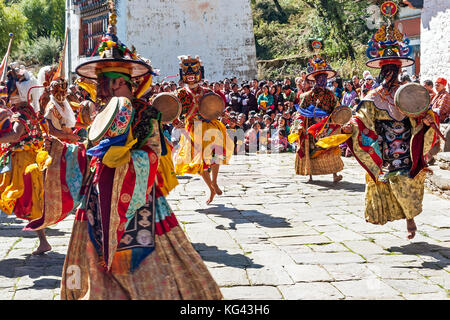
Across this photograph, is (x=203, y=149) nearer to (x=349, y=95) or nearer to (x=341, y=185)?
(x=341, y=185)

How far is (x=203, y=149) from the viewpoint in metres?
8.28

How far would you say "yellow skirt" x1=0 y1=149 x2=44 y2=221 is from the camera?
5996mm

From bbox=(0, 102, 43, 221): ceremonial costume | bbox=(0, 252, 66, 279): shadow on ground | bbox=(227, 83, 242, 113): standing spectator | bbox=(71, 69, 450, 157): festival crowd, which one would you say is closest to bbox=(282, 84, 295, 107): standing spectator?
bbox=(71, 69, 450, 157): festival crowd

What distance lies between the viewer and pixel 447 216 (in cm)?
728

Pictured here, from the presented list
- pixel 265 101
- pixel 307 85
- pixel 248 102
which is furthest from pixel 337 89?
pixel 307 85

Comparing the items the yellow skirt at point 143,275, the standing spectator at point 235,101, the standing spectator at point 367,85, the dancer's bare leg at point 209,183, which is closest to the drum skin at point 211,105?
the dancer's bare leg at point 209,183

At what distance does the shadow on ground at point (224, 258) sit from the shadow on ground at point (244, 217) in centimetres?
99

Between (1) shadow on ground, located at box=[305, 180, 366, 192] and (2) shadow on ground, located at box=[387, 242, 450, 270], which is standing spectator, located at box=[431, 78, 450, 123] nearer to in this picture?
(1) shadow on ground, located at box=[305, 180, 366, 192]

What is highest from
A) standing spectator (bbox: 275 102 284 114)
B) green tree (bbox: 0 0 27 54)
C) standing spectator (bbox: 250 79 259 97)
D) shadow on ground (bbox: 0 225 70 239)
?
green tree (bbox: 0 0 27 54)

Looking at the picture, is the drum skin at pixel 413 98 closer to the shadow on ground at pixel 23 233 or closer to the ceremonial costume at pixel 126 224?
the ceremonial costume at pixel 126 224

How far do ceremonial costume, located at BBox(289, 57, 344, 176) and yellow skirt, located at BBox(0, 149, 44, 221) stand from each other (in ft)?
17.5

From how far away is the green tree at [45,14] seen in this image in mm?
50938
